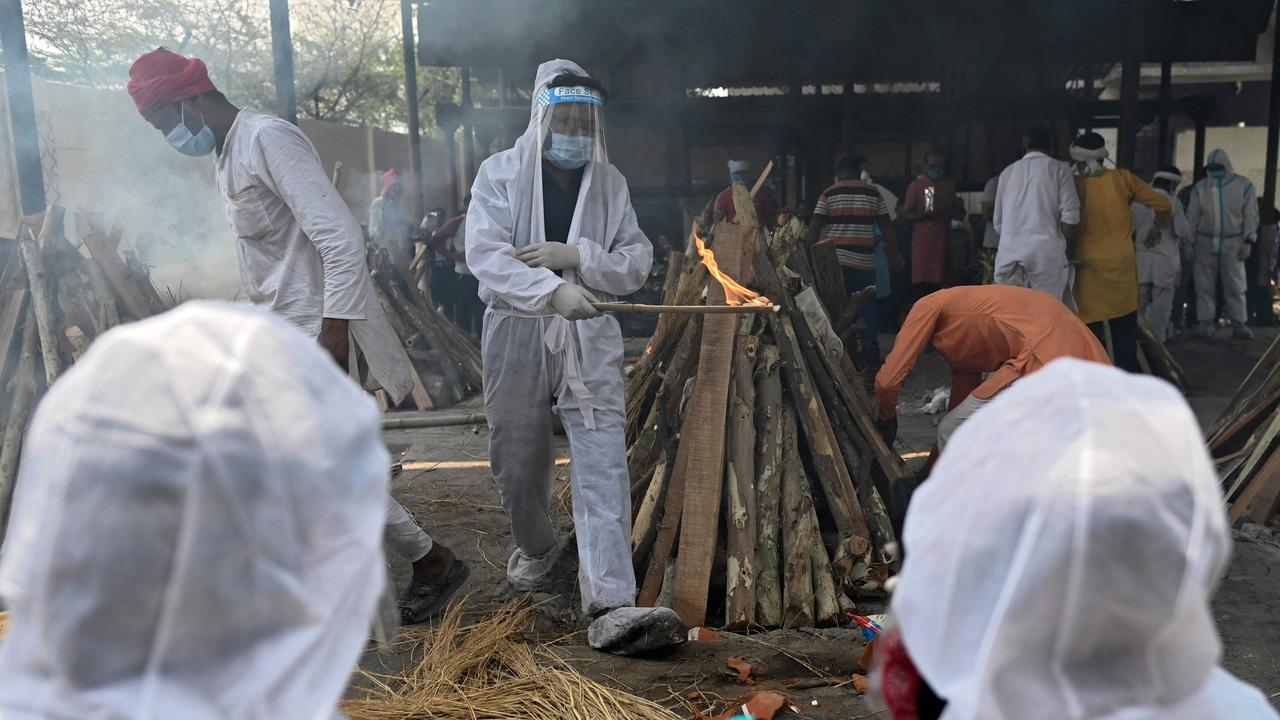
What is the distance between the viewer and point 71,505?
108 centimetres

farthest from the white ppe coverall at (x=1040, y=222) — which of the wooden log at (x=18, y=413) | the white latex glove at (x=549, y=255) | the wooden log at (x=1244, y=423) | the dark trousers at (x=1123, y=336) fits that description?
the wooden log at (x=18, y=413)

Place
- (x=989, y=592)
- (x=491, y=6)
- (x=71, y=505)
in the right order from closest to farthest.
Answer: (x=71, y=505) → (x=989, y=592) → (x=491, y=6)

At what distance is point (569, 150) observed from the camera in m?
3.94

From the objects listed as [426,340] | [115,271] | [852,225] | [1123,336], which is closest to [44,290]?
[115,271]

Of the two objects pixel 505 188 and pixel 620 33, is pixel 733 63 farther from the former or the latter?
pixel 505 188

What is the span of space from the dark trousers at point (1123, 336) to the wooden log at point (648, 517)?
14.0ft

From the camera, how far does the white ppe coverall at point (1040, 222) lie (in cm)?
700

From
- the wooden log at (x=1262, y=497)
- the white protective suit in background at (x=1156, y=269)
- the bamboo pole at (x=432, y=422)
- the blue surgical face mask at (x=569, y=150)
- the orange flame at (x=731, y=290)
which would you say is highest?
the blue surgical face mask at (x=569, y=150)

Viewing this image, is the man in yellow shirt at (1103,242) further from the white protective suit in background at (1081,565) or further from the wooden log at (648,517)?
the white protective suit in background at (1081,565)

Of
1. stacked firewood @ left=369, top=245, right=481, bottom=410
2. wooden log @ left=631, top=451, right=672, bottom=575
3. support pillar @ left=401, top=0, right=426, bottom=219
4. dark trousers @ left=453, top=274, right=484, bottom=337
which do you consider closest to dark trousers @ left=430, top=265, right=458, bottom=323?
dark trousers @ left=453, top=274, right=484, bottom=337

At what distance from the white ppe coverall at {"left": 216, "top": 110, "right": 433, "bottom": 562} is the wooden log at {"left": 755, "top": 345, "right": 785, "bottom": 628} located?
140 centimetres

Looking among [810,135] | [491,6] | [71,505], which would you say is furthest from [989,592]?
[810,135]

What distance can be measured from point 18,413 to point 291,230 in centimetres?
246

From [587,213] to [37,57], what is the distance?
17510 millimetres
